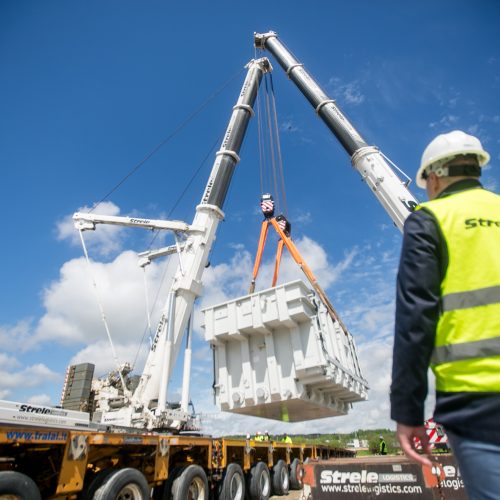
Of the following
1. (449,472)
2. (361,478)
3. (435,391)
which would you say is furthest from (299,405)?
(435,391)

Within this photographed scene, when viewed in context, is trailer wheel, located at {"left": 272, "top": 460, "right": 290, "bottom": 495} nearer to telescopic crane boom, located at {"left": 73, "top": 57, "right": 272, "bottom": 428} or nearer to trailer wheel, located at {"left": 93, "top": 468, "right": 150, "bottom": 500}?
telescopic crane boom, located at {"left": 73, "top": 57, "right": 272, "bottom": 428}

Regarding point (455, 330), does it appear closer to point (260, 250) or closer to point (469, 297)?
point (469, 297)

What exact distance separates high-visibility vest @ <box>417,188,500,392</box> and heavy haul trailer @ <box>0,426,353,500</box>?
13.5 ft

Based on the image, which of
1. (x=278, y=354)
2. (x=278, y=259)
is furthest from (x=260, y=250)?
(x=278, y=354)

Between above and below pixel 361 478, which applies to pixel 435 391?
above

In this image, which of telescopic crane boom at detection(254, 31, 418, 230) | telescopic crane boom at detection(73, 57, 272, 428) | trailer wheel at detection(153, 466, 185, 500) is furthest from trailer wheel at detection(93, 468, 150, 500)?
telescopic crane boom at detection(254, 31, 418, 230)

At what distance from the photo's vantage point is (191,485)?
20.8 ft

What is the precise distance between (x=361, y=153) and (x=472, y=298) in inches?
370

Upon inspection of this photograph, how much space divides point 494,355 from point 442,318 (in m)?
0.21

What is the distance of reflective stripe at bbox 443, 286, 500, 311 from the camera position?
138 cm

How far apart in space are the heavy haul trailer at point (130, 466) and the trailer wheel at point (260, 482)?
0.02 meters

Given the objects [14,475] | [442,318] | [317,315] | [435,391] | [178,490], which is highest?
[317,315]

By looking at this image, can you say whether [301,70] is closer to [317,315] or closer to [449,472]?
[317,315]

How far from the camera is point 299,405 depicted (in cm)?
817
